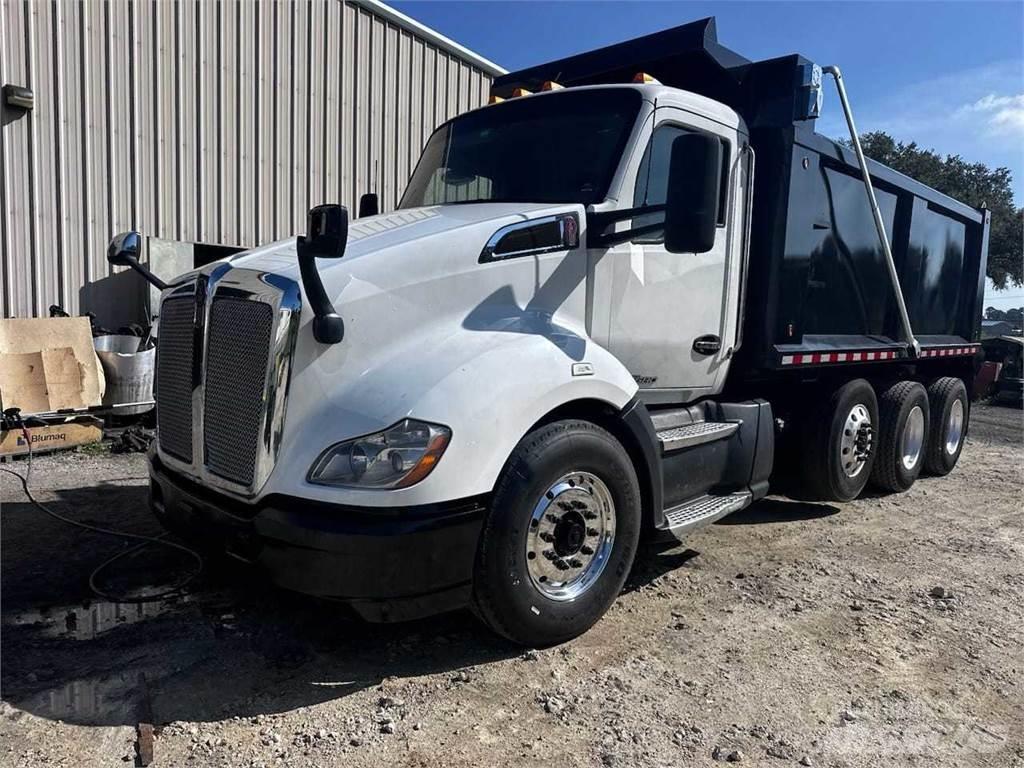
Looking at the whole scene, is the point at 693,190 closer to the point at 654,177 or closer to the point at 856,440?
the point at 654,177

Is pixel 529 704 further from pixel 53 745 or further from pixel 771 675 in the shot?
pixel 53 745

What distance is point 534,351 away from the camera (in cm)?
338

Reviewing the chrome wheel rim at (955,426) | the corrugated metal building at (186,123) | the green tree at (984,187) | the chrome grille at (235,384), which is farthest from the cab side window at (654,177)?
the green tree at (984,187)

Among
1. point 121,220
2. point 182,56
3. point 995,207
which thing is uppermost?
point 995,207

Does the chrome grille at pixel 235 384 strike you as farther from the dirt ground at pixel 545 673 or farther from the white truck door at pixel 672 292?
the white truck door at pixel 672 292

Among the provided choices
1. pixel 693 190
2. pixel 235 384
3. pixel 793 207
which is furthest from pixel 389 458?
pixel 793 207

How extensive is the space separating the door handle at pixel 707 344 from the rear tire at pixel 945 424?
4098 mm

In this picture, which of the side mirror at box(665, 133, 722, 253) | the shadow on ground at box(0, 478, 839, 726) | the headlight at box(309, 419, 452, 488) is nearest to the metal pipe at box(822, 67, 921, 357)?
the side mirror at box(665, 133, 722, 253)

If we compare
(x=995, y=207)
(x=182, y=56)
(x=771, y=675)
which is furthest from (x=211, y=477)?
(x=995, y=207)

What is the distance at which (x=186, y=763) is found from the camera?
2.59m

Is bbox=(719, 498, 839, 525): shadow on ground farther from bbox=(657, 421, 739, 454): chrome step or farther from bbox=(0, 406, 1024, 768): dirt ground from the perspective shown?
bbox=(657, 421, 739, 454): chrome step

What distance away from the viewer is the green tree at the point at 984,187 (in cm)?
3684

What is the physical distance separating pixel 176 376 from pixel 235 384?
2.15 ft

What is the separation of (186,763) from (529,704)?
4.11ft
